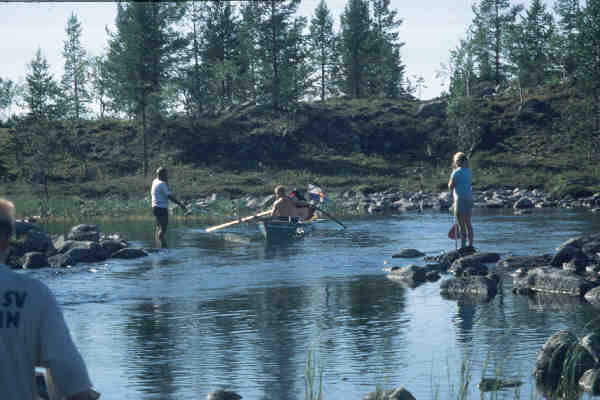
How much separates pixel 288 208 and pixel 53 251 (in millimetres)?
8477

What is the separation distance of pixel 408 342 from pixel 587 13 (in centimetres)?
4951

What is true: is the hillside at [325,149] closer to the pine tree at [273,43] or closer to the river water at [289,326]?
the pine tree at [273,43]

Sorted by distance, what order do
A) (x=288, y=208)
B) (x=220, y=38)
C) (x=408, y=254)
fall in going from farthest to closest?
1. (x=220, y=38)
2. (x=288, y=208)
3. (x=408, y=254)

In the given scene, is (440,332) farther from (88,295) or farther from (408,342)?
(88,295)

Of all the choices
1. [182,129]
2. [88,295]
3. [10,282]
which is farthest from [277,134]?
[10,282]

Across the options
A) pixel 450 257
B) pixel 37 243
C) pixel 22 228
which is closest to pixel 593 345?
pixel 450 257

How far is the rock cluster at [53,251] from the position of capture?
19.6 metres

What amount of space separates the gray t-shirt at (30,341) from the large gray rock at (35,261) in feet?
53.8

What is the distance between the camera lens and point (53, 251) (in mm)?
21172

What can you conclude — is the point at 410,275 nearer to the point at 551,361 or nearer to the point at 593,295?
the point at 593,295

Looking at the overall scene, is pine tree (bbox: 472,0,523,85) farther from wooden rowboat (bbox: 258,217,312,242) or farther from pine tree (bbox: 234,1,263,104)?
wooden rowboat (bbox: 258,217,312,242)

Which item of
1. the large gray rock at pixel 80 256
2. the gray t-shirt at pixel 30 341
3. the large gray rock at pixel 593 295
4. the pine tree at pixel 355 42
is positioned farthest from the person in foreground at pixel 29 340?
the pine tree at pixel 355 42

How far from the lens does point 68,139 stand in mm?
68812

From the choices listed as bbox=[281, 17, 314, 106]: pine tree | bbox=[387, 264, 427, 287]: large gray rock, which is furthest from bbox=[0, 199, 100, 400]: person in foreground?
bbox=[281, 17, 314, 106]: pine tree
